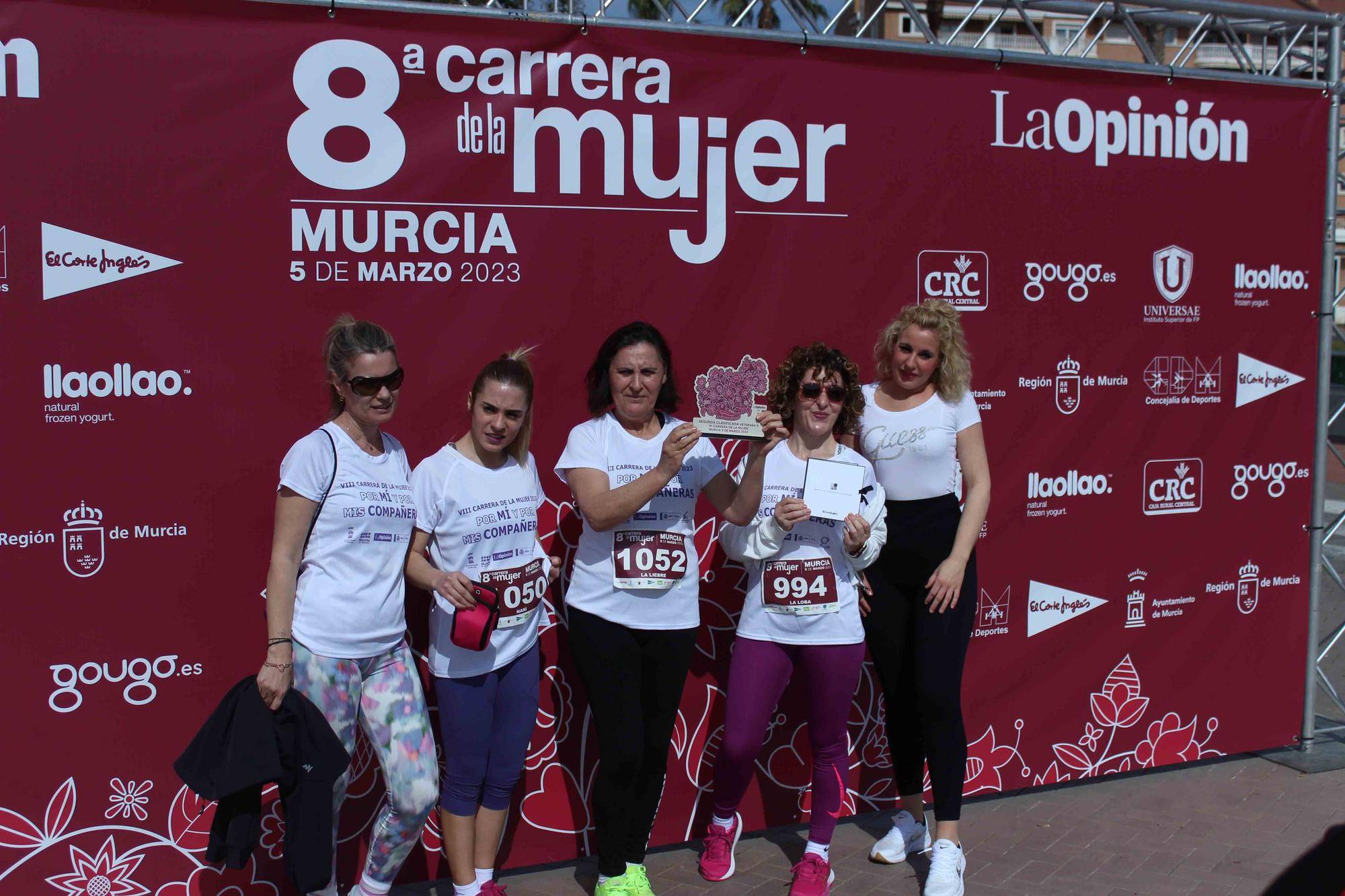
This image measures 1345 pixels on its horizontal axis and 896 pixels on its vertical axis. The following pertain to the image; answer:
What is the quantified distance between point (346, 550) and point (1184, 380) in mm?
3705

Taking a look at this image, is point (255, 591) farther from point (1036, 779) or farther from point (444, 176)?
point (1036, 779)

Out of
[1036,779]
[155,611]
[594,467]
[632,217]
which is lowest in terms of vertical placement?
[1036,779]

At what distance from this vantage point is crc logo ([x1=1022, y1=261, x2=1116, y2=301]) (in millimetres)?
5070

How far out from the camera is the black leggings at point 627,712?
3.94 meters

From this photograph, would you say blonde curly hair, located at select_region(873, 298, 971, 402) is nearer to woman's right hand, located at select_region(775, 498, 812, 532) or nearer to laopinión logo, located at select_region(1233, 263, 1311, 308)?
woman's right hand, located at select_region(775, 498, 812, 532)

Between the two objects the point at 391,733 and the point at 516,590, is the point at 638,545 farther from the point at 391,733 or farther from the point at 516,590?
the point at 391,733

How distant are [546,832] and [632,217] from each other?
228cm

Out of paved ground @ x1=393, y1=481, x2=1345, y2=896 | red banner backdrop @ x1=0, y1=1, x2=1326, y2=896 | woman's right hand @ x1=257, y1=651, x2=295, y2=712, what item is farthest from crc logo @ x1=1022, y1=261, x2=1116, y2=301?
woman's right hand @ x1=257, y1=651, x2=295, y2=712

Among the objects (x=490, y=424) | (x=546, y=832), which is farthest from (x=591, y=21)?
(x=546, y=832)

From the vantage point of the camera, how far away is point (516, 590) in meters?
3.82

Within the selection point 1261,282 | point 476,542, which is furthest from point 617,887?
point 1261,282

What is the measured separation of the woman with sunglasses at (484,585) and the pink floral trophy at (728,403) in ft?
1.87

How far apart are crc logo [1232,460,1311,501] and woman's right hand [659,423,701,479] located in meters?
3.04

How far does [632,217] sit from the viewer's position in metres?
4.44
